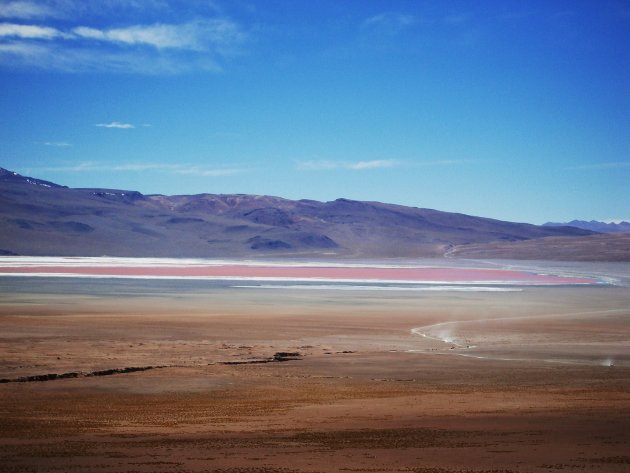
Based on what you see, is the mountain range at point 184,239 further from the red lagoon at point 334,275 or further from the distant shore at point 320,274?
the red lagoon at point 334,275

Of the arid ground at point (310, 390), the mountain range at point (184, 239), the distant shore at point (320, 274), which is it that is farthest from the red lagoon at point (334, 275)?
the mountain range at point (184, 239)

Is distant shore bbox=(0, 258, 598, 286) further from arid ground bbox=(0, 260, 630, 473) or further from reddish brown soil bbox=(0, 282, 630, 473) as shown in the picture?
reddish brown soil bbox=(0, 282, 630, 473)

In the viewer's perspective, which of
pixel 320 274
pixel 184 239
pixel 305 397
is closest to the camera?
pixel 305 397

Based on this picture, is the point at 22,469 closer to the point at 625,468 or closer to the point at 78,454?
the point at 78,454

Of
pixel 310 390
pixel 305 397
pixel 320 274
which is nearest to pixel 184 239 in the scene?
pixel 320 274

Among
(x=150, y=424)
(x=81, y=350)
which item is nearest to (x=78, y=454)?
(x=150, y=424)

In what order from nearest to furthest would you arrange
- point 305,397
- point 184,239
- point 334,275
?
point 305,397
point 334,275
point 184,239

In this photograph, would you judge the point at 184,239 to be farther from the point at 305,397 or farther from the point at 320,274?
the point at 305,397

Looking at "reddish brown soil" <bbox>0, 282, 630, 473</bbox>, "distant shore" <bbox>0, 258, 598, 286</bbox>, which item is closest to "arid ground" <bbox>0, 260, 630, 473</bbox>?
"reddish brown soil" <bbox>0, 282, 630, 473</bbox>
